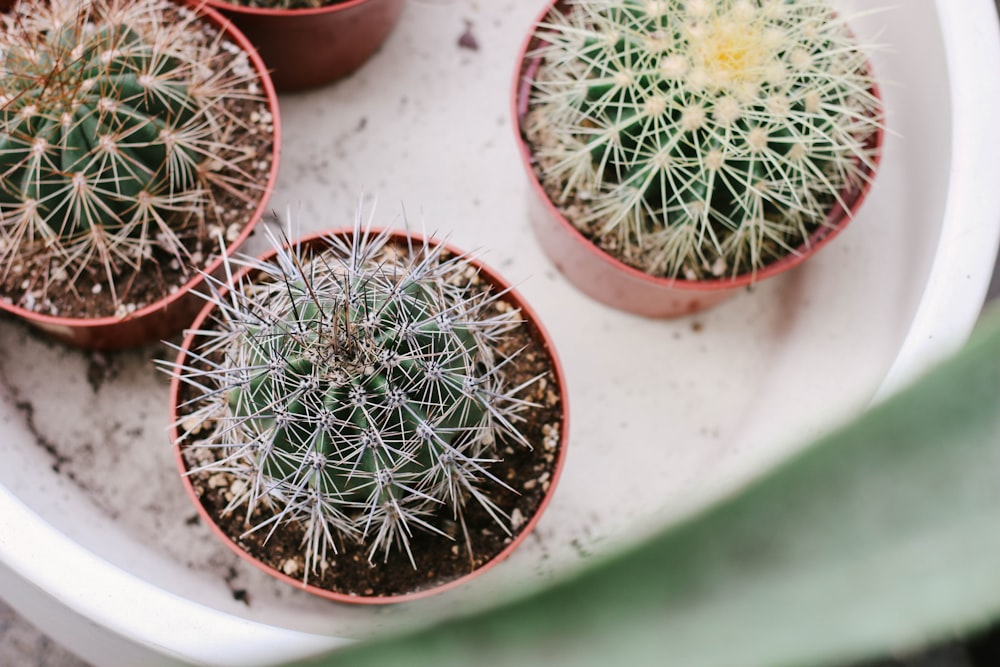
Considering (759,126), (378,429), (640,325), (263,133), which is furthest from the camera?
(640,325)

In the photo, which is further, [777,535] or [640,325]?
[640,325]

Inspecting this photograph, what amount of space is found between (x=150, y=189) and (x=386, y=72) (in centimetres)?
48

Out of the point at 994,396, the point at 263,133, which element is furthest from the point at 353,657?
the point at 263,133

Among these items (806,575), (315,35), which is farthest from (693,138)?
(806,575)

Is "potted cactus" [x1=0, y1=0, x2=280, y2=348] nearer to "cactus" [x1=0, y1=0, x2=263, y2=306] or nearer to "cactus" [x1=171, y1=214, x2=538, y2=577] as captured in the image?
"cactus" [x1=0, y1=0, x2=263, y2=306]

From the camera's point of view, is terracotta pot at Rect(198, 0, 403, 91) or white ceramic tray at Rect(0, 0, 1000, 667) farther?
terracotta pot at Rect(198, 0, 403, 91)

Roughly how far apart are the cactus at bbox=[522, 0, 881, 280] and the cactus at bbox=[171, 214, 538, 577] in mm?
264

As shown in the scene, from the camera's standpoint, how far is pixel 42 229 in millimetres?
964

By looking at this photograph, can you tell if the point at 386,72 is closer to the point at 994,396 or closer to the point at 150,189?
the point at 150,189

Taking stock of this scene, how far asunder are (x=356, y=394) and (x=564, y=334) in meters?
0.56

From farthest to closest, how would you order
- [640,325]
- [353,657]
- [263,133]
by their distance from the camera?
[640,325] → [263,133] → [353,657]

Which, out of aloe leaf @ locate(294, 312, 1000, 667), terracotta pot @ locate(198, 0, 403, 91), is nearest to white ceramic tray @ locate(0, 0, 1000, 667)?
terracotta pot @ locate(198, 0, 403, 91)

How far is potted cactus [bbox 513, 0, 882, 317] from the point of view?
917 mm

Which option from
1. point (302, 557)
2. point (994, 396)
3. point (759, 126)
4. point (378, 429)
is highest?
point (994, 396)
